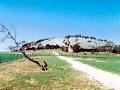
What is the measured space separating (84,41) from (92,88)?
504 ft

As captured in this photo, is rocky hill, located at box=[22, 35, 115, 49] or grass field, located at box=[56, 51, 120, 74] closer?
grass field, located at box=[56, 51, 120, 74]

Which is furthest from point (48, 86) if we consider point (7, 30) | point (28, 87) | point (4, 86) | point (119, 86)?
point (7, 30)

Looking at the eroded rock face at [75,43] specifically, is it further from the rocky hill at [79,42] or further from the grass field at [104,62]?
the grass field at [104,62]

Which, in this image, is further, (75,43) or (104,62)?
(75,43)

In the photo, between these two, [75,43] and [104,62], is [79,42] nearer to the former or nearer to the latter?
[75,43]

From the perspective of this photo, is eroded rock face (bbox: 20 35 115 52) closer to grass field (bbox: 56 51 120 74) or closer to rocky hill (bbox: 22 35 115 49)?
rocky hill (bbox: 22 35 115 49)

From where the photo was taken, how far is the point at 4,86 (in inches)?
975

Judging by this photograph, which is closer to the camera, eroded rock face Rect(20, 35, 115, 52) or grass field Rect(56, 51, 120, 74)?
grass field Rect(56, 51, 120, 74)

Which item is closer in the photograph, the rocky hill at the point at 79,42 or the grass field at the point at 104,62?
the grass field at the point at 104,62

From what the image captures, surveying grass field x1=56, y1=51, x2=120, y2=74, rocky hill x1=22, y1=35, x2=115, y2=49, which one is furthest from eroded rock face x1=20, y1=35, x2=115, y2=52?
grass field x1=56, y1=51, x2=120, y2=74

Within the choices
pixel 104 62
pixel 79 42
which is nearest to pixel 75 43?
pixel 79 42

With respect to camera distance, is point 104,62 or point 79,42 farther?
point 79,42

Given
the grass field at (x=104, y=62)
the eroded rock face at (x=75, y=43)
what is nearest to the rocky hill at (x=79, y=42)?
the eroded rock face at (x=75, y=43)

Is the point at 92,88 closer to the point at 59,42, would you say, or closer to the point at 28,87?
the point at 28,87
